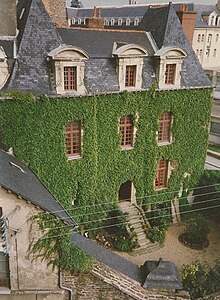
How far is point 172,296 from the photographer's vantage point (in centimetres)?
1548

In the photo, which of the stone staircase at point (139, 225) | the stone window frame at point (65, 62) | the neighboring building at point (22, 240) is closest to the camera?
the neighboring building at point (22, 240)

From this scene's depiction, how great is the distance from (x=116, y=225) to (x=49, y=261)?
10.1 metres

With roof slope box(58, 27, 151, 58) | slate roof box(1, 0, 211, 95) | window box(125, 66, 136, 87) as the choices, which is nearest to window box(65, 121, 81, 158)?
slate roof box(1, 0, 211, 95)

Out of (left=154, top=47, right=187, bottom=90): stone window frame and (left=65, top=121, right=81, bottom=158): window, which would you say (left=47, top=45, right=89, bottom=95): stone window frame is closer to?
(left=65, top=121, right=81, bottom=158): window

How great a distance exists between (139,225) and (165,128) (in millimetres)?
7441

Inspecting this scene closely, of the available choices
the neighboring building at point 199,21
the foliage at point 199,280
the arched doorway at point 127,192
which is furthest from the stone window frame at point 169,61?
the neighboring building at point 199,21

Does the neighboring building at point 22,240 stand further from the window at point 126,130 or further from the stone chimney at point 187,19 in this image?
the stone chimney at point 187,19

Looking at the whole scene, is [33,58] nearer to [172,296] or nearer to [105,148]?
[105,148]

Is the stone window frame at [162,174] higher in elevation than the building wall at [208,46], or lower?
lower

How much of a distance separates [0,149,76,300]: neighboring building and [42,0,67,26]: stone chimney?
14.3 meters

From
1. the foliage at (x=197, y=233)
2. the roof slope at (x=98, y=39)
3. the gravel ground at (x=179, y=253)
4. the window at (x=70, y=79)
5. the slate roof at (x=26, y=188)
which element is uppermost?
the roof slope at (x=98, y=39)

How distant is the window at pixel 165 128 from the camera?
24.0 metres

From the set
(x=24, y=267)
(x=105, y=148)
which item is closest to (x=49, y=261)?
(x=24, y=267)

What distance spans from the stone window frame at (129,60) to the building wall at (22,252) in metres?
11.3
